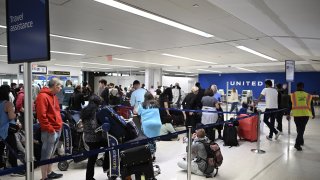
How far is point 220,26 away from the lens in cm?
575

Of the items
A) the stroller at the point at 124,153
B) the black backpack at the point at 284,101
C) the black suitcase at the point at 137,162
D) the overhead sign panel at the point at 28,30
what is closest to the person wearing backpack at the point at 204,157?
the stroller at the point at 124,153

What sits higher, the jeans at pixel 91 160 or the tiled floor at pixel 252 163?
the jeans at pixel 91 160

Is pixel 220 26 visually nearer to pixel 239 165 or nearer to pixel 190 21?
pixel 190 21

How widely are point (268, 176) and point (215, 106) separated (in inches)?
95.3

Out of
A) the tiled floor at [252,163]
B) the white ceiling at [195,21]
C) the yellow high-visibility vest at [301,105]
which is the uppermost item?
the white ceiling at [195,21]

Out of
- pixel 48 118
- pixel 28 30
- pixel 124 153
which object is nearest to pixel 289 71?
pixel 124 153

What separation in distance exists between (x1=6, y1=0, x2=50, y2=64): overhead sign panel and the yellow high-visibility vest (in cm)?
583

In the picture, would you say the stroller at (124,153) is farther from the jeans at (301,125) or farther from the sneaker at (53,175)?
the jeans at (301,125)

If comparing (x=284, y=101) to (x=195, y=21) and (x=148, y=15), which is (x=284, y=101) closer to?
(x=195, y=21)

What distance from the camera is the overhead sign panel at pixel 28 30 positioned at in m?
1.57

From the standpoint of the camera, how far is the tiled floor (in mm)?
4172

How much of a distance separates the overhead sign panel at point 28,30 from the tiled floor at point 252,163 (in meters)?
2.81

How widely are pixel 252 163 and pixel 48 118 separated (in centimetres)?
385

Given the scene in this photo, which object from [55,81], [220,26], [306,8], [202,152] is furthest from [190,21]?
[55,81]
